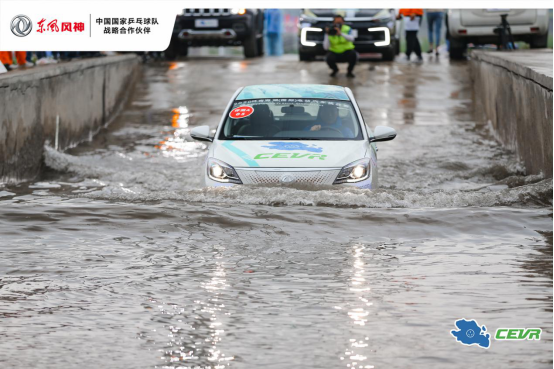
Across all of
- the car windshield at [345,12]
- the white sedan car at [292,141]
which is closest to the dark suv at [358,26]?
the car windshield at [345,12]

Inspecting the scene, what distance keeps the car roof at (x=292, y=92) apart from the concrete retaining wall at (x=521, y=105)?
2.44 metres

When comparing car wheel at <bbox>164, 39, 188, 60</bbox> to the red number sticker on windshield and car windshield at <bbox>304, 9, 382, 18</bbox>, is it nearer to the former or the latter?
car windshield at <bbox>304, 9, 382, 18</bbox>

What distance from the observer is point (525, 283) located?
748 cm

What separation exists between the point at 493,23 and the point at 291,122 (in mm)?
15935

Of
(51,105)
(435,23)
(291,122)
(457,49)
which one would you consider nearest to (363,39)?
(457,49)

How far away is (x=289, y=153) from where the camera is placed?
10953mm

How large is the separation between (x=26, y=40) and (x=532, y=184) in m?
5.62

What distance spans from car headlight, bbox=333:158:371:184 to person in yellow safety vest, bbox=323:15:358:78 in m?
14.0

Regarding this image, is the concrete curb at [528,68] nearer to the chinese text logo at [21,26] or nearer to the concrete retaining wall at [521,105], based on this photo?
the concrete retaining wall at [521,105]

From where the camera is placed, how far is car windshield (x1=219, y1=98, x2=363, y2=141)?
11680 mm

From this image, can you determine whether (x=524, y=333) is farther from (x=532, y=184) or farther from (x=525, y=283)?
(x=532, y=184)

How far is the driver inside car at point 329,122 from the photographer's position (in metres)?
11.8

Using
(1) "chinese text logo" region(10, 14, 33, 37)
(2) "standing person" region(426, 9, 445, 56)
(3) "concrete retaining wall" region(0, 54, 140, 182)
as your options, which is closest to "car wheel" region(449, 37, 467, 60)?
(2) "standing person" region(426, 9, 445, 56)

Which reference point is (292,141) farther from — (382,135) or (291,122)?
(382,135)
